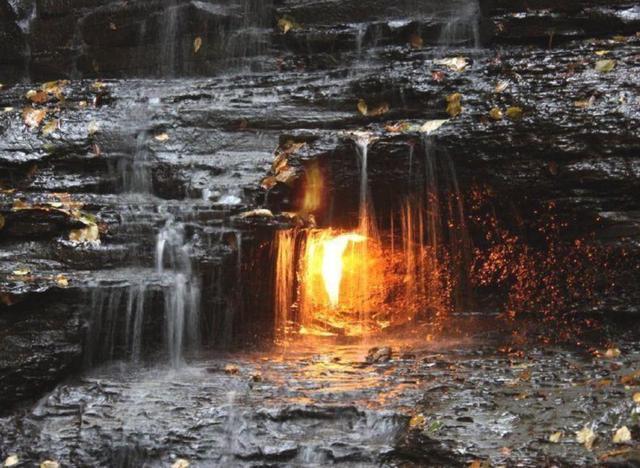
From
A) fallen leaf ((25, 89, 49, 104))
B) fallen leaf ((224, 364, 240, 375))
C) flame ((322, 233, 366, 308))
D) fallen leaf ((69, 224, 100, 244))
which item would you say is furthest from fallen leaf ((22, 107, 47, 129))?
fallen leaf ((224, 364, 240, 375))

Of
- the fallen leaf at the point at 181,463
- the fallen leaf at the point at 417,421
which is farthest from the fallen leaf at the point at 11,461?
the fallen leaf at the point at 417,421

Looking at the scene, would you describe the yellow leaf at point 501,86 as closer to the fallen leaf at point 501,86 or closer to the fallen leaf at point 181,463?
the fallen leaf at point 501,86

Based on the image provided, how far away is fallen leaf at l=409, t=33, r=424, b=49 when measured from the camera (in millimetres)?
8297

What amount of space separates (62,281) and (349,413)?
9.63ft

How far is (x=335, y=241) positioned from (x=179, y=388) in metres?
2.65

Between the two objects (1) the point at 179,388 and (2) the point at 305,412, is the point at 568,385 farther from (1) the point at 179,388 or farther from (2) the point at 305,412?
(1) the point at 179,388

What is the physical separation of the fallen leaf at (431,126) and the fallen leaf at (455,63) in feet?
2.70

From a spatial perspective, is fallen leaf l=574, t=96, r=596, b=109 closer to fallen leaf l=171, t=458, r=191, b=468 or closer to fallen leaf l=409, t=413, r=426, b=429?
fallen leaf l=409, t=413, r=426, b=429

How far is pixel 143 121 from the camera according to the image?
7.63m

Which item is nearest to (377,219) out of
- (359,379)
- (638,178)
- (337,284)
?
(337,284)

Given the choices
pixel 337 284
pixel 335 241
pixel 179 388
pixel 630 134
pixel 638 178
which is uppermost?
pixel 630 134

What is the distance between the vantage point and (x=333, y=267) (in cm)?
786

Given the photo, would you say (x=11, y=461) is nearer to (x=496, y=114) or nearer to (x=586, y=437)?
(x=586, y=437)

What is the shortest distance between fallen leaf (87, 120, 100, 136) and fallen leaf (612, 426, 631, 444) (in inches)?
239
